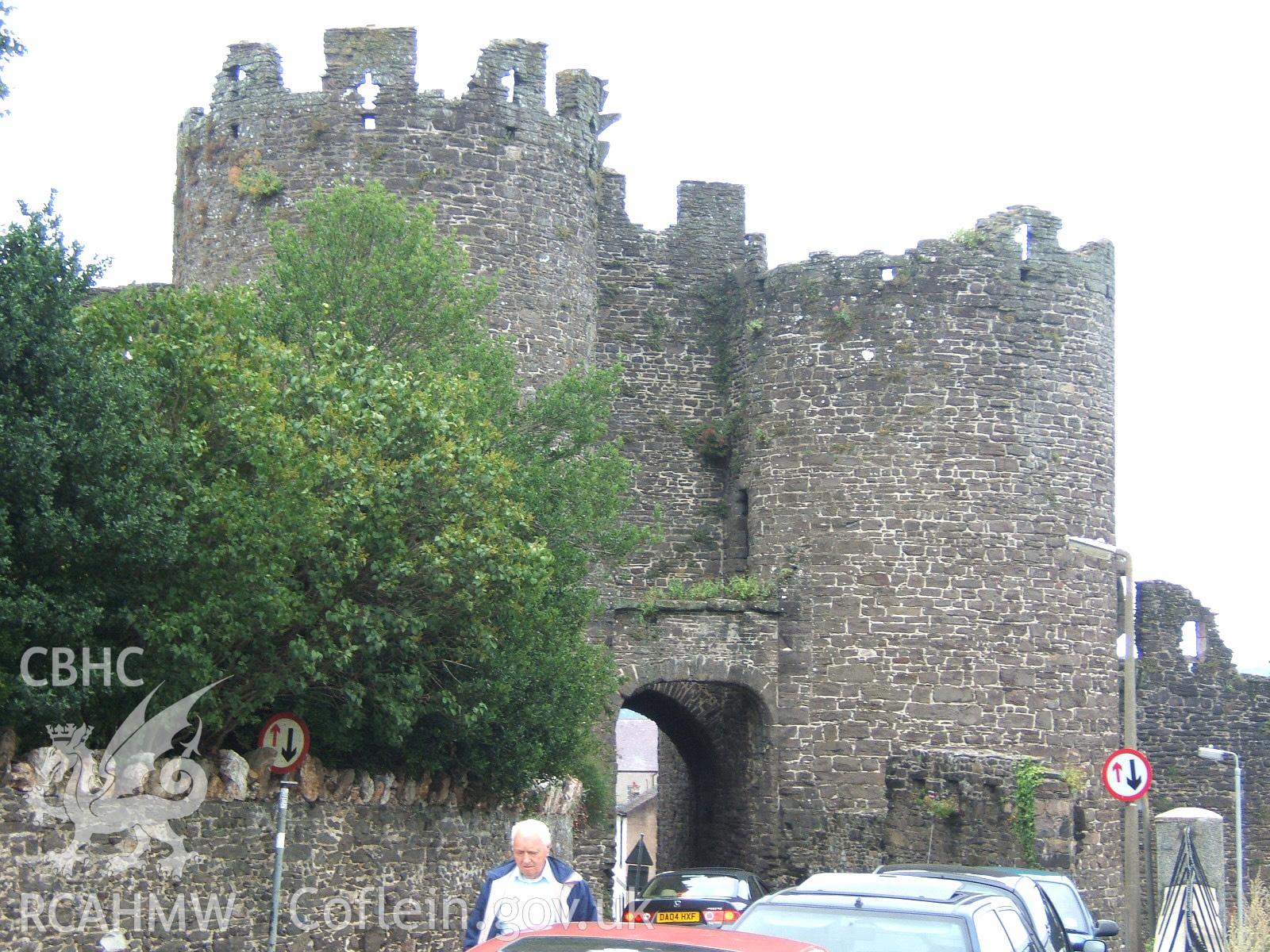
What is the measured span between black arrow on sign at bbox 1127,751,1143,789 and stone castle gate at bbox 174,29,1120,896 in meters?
7.45

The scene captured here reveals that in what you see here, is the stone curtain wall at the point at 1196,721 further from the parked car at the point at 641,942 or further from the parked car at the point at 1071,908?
the parked car at the point at 641,942

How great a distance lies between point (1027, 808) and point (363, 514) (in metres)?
14.8

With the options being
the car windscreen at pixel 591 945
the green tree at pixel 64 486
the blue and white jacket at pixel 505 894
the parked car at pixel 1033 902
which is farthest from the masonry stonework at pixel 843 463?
the car windscreen at pixel 591 945

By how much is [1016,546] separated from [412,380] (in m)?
14.0

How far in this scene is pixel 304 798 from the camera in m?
17.2

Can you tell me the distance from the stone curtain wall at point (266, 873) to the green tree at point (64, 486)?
3.50 ft

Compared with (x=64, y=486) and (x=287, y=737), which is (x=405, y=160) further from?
(x=64, y=486)

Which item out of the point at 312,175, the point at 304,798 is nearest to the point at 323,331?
the point at 304,798

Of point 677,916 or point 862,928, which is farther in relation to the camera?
point 677,916

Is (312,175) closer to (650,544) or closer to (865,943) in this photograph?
(650,544)

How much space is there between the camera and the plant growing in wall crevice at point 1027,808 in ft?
91.2

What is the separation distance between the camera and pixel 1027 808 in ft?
92.1

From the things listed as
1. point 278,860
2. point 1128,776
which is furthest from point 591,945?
point 1128,776

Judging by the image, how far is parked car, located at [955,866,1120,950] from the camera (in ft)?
57.4
